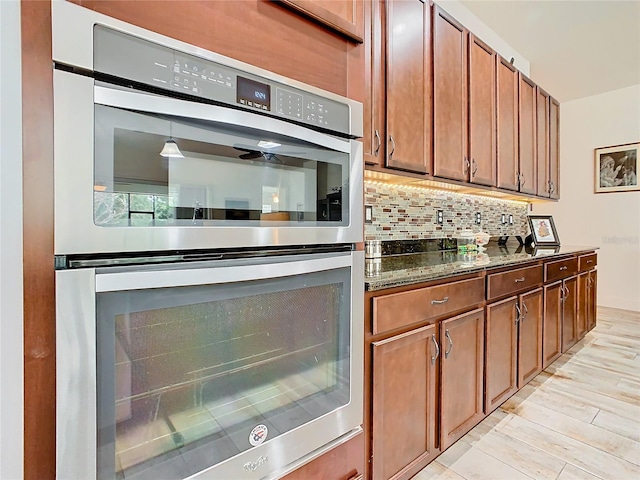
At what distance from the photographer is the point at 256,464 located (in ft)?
2.80

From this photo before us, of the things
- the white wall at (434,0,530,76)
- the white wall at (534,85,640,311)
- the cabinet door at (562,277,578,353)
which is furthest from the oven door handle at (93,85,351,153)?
the white wall at (534,85,640,311)

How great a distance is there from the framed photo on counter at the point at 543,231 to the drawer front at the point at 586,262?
0.97 ft

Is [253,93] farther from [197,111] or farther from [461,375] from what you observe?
[461,375]

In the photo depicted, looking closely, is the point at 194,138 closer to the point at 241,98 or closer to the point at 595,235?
the point at 241,98

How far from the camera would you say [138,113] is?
0.68 metres

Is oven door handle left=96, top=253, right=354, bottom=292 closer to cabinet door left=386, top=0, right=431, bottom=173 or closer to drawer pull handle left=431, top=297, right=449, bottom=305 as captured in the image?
drawer pull handle left=431, top=297, right=449, bottom=305

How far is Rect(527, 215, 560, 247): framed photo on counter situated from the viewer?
3385 millimetres

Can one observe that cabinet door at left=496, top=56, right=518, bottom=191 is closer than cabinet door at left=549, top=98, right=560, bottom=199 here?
Yes

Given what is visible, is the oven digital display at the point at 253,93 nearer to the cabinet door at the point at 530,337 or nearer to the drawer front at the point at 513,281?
the drawer front at the point at 513,281

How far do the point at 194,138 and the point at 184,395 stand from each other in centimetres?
58

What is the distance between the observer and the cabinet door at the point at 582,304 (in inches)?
119

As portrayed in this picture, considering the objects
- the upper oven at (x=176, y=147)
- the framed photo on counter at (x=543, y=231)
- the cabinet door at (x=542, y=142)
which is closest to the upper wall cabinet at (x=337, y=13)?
the upper oven at (x=176, y=147)

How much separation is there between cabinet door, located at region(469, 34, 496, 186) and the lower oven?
1729 mm

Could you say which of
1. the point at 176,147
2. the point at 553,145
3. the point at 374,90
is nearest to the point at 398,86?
the point at 374,90
